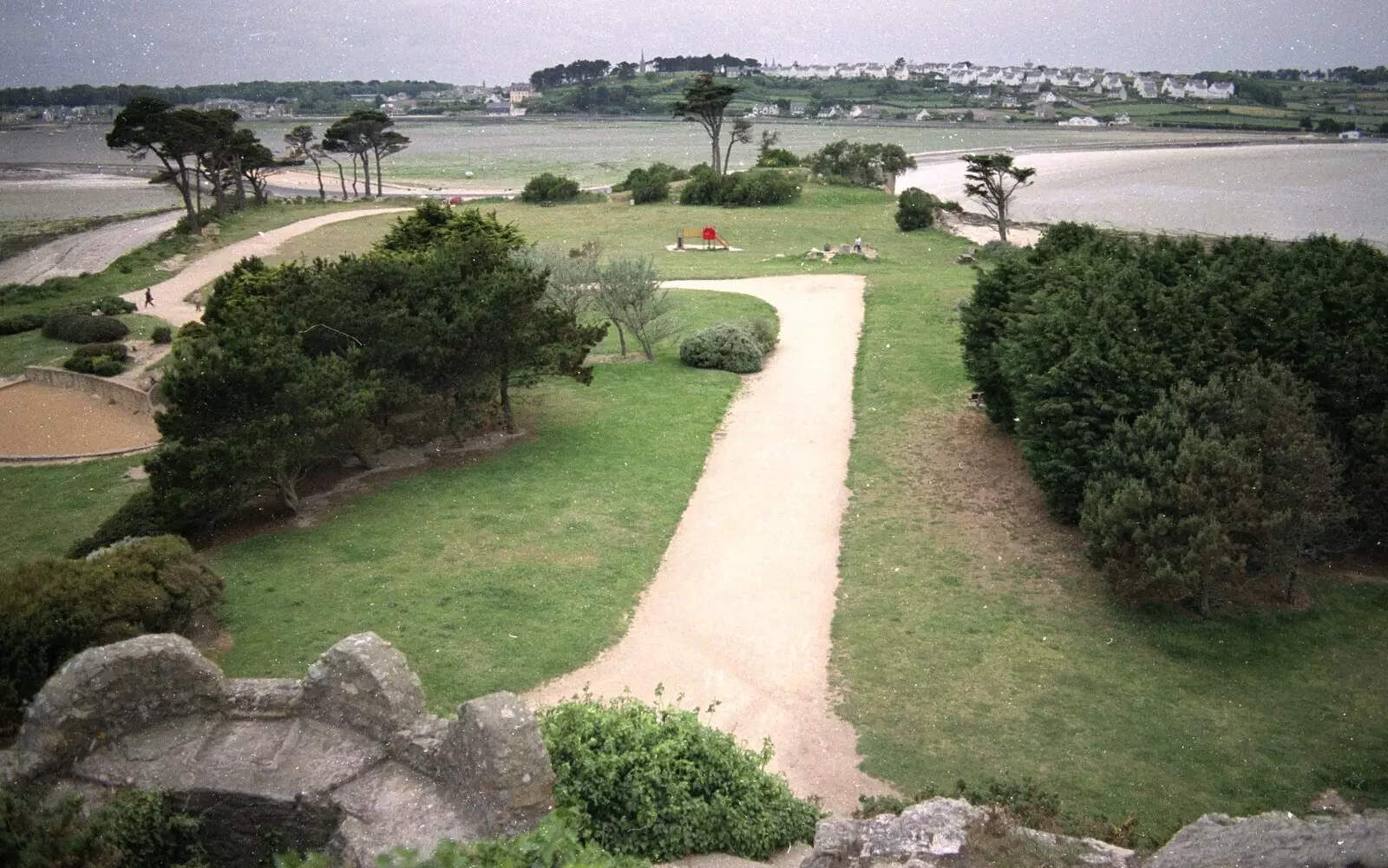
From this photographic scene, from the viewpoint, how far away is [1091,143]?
10556cm

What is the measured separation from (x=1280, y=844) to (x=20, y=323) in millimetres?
37491

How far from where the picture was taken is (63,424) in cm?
2395

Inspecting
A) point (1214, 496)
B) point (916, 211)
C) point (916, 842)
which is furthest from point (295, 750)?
point (916, 211)

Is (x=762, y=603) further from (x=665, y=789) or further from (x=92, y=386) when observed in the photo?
(x=92, y=386)

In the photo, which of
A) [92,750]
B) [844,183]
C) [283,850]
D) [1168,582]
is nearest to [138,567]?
[92,750]

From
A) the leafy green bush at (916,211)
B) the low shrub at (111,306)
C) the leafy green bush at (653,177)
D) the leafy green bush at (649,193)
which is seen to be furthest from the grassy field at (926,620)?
the leafy green bush at (653,177)

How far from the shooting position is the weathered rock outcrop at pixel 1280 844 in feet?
22.5

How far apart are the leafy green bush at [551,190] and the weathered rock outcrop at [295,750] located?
55.9 m

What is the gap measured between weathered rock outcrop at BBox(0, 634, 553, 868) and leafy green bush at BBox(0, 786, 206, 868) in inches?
11.1

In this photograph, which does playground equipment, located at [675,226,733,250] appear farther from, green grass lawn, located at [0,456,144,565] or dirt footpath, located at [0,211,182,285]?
green grass lawn, located at [0,456,144,565]

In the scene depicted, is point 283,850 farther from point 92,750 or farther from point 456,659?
point 456,659

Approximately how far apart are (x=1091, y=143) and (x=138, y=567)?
110 metres

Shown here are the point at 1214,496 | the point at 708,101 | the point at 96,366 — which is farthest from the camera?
the point at 708,101

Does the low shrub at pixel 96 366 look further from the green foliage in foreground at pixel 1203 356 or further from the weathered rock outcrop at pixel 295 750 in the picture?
the green foliage in foreground at pixel 1203 356
